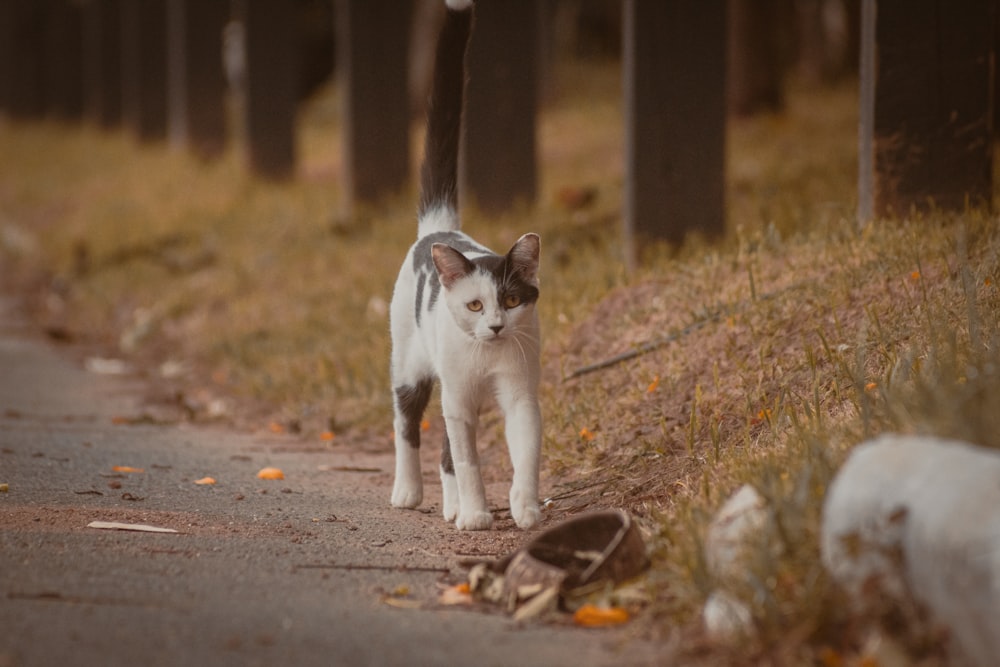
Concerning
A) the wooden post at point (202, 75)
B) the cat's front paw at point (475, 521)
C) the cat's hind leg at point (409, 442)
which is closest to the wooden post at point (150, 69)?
the wooden post at point (202, 75)

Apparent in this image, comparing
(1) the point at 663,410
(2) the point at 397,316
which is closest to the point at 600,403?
(1) the point at 663,410

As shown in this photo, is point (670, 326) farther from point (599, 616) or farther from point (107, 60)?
point (107, 60)

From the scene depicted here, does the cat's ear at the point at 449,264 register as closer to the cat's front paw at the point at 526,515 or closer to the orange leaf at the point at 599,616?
the cat's front paw at the point at 526,515

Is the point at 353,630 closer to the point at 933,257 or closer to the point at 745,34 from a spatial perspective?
the point at 933,257

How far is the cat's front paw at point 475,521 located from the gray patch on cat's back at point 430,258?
0.80 meters

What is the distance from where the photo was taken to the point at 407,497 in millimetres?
4781

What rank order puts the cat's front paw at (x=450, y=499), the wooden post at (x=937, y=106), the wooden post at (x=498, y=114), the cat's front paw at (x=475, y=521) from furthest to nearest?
the wooden post at (x=498, y=114)
the wooden post at (x=937, y=106)
the cat's front paw at (x=450, y=499)
the cat's front paw at (x=475, y=521)

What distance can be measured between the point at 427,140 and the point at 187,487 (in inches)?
71.2

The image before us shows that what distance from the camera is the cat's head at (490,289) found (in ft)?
13.7

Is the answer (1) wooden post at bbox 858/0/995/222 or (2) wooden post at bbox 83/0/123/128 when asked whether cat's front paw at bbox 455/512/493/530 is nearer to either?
(1) wooden post at bbox 858/0/995/222

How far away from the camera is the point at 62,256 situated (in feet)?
45.0

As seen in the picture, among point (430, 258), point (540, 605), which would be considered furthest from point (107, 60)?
point (540, 605)

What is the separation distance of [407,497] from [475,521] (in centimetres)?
52

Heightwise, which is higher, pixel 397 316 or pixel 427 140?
pixel 427 140
